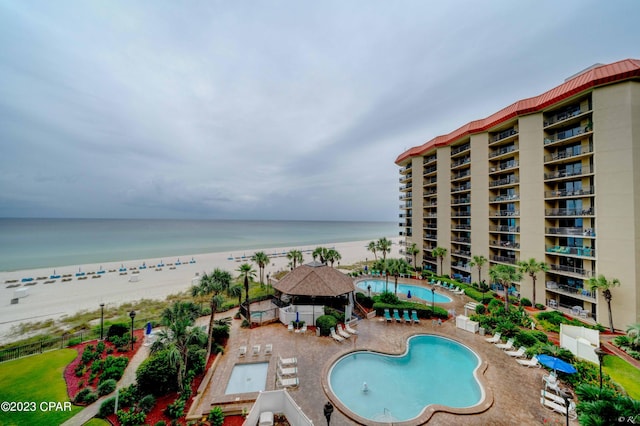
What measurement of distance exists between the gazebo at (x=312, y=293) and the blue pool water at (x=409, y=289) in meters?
11.0

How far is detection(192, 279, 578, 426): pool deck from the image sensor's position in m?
10.1

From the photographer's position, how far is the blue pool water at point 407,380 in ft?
36.6

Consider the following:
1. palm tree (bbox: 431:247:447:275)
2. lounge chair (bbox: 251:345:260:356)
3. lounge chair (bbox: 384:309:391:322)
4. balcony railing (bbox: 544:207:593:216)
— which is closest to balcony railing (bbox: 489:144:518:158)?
balcony railing (bbox: 544:207:593:216)

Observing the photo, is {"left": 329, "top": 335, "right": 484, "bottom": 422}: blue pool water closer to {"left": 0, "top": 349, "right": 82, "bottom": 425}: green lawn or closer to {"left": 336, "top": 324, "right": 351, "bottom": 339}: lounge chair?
{"left": 336, "top": 324, "right": 351, "bottom": 339}: lounge chair

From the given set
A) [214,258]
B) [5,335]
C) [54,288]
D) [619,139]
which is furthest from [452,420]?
[214,258]

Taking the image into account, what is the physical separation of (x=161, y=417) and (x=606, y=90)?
120 feet

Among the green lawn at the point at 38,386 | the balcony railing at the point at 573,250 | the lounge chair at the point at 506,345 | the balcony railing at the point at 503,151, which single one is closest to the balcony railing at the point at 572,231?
the balcony railing at the point at 573,250

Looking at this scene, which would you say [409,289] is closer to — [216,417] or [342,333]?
[342,333]

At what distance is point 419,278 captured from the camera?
115 feet

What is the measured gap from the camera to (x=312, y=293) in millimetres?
19328

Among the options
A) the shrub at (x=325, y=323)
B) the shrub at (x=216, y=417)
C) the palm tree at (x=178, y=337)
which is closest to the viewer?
the shrub at (x=216, y=417)

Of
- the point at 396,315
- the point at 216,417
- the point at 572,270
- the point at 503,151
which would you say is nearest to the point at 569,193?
the point at 572,270

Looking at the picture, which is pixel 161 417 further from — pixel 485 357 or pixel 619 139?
pixel 619 139

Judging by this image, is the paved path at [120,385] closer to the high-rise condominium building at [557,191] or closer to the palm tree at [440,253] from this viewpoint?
the high-rise condominium building at [557,191]
